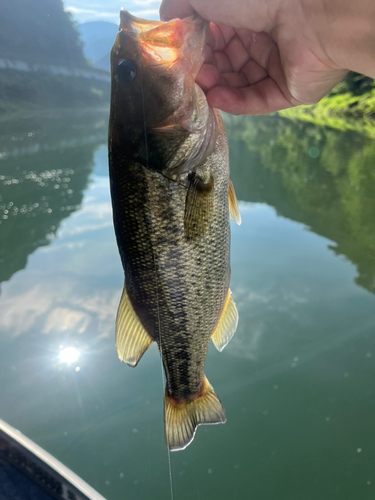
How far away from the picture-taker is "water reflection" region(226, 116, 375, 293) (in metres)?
6.96

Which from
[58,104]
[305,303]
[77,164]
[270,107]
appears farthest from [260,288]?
[58,104]

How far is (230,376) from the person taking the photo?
13.0ft

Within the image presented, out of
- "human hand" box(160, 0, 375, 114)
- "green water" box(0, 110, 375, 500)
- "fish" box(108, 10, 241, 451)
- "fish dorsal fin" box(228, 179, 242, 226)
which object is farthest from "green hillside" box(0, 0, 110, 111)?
"fish dorsal fin" box(228, 179, 242, 226)

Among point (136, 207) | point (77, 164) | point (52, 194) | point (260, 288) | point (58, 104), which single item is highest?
point (136, 207)

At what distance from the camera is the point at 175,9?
1706mm

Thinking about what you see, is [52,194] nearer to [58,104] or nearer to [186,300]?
[186,300]

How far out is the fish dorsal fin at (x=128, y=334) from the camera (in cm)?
180

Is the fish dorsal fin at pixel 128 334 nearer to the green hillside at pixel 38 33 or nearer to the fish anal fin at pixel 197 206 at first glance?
the fish anal fin at pixel 197 206

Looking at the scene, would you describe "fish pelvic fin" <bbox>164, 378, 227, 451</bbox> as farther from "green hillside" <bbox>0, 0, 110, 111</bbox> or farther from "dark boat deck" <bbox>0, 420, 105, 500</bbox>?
"green hillside" <bbox>0, 0, 110, 111</bbox>

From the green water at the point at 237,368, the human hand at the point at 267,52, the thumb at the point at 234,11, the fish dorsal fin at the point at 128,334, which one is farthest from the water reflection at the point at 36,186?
the thumb at the point at 234,11

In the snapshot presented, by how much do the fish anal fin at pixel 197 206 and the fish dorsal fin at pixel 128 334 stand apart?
1.69ft

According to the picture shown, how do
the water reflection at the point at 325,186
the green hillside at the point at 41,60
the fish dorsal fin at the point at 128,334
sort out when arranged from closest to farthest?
the fish dorsal fin at the point at 128,334, the water reflection at the point at 325,186, the green hillside at the point at 41,60

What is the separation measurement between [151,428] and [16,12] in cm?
6697

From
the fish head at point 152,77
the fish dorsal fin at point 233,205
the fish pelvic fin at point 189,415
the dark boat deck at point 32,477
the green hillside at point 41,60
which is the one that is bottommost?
the green hillside at point 41,60
